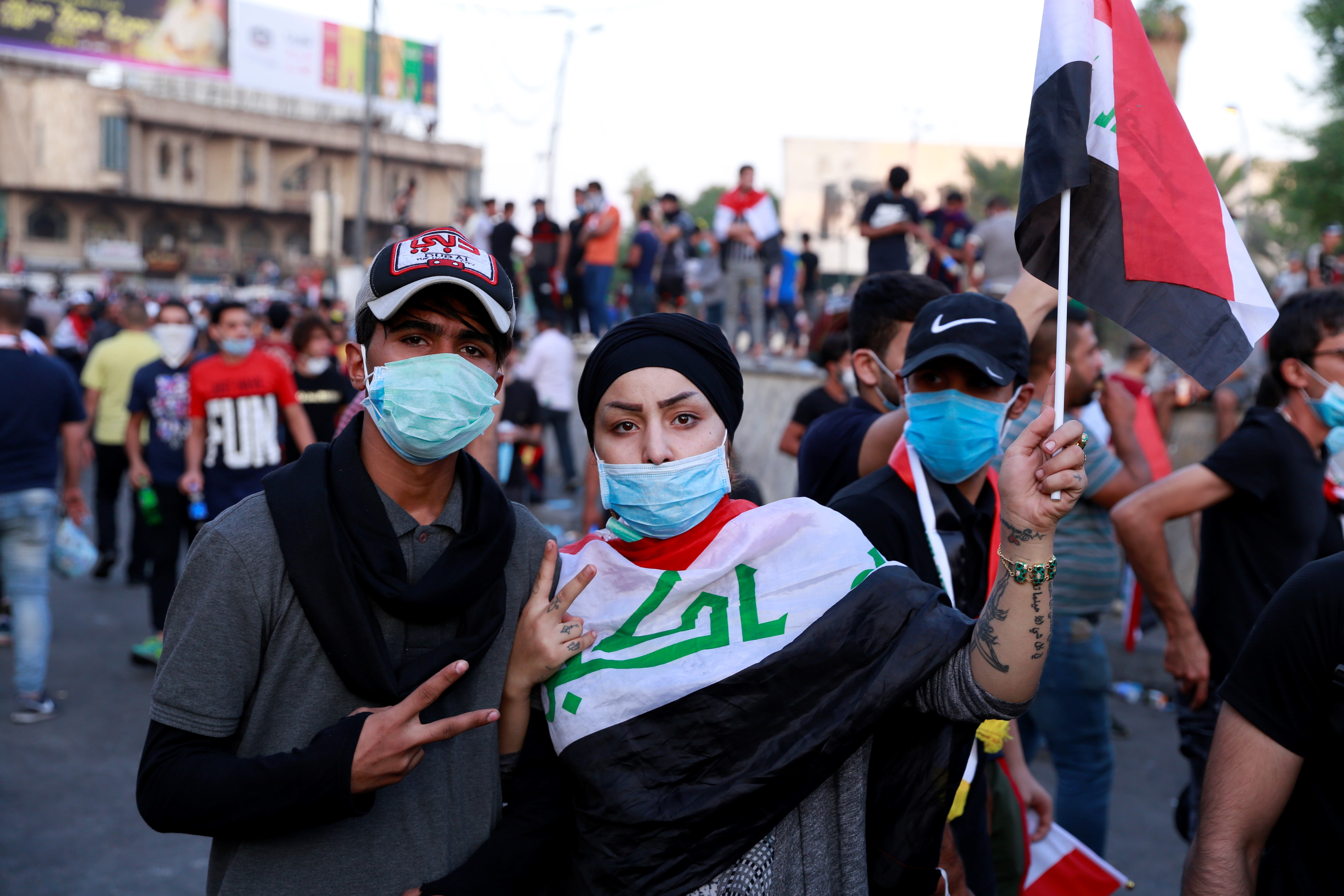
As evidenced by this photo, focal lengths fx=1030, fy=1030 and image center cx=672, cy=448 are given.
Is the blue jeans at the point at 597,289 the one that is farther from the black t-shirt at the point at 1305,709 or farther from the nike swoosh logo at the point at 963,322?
the black t-shirt at the point at 1305,709

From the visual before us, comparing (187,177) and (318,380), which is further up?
(187,177)

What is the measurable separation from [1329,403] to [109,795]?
5130 mm

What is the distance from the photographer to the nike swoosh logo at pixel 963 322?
7.74ft

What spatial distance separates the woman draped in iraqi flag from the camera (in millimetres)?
1676

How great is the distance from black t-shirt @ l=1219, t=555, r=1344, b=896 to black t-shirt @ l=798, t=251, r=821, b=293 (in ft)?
49.0

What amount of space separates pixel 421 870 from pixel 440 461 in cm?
73

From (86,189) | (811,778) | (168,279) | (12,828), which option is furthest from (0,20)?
(811,778)

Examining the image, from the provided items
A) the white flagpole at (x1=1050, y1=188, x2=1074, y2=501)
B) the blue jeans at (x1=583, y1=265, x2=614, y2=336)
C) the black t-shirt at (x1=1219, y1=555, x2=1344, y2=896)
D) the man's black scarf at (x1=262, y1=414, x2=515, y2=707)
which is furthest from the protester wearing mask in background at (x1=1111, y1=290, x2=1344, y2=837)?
the blue jeans at (x1=583, y1=265, x2=614, y2=336)

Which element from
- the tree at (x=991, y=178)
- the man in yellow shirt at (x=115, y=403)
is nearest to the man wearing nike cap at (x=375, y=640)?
the man in yellow shirt at (x=115, y=403)

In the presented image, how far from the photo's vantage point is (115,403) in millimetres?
8477

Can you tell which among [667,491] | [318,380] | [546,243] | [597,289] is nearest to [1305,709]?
[667,491]

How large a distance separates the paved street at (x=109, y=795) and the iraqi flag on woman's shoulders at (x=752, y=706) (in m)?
3.01

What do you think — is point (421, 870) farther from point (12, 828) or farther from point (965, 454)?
point (12, 828)

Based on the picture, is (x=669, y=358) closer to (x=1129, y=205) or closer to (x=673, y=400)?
(x=673, y=400)
